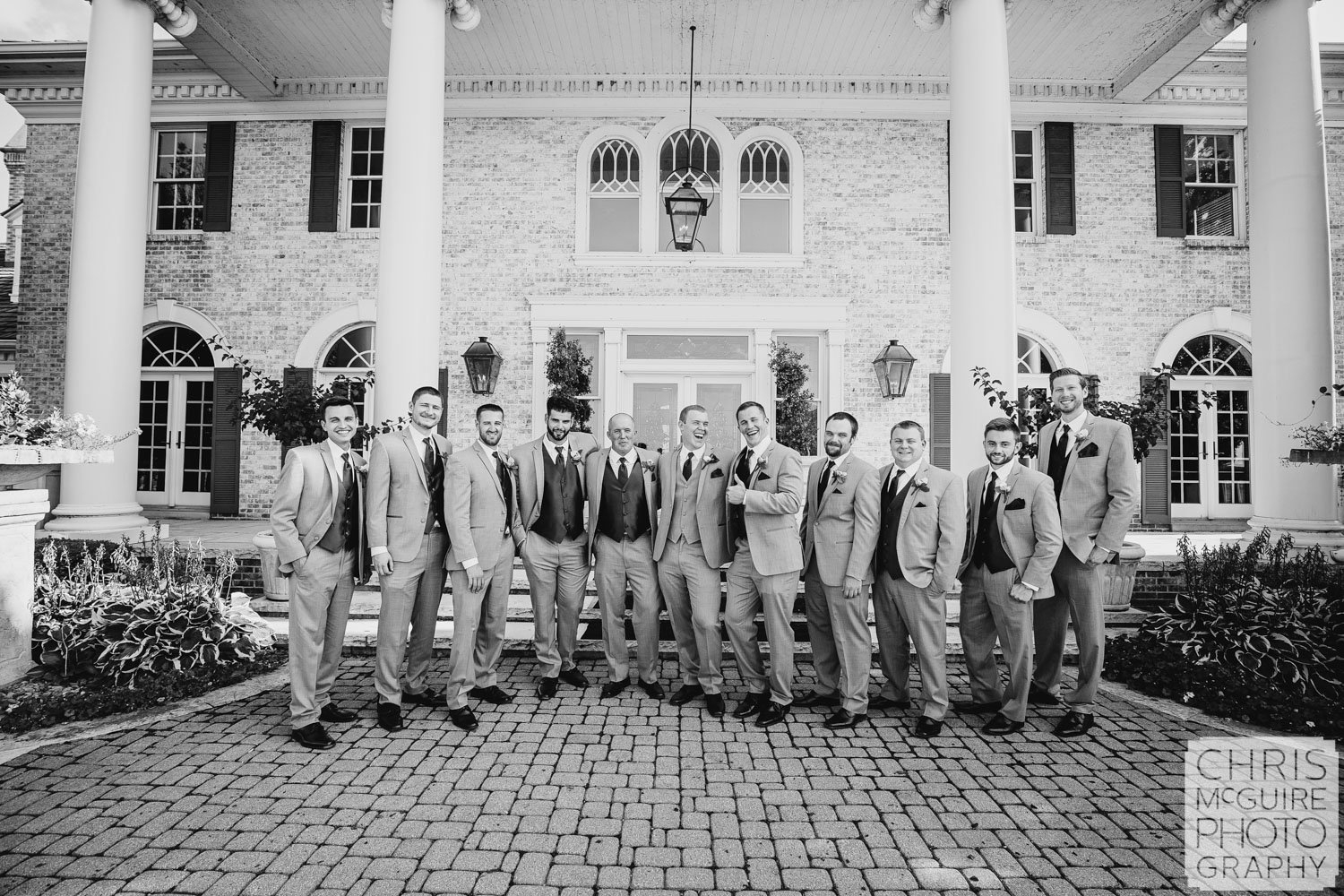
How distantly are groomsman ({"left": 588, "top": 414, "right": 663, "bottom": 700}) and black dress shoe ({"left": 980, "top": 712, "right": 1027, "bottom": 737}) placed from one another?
6.58ft

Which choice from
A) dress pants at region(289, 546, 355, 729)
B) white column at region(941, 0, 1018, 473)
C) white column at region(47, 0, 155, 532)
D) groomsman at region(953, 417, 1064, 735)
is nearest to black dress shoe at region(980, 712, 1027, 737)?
groomsman at region(953, 417, 1064, 735)

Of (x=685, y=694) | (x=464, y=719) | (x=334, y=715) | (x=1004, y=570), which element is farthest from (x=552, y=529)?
(x=1004, y=570)

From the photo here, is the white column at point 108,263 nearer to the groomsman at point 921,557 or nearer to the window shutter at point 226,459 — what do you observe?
the window shutter at point 226,459

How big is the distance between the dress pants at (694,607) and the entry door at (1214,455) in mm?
9282

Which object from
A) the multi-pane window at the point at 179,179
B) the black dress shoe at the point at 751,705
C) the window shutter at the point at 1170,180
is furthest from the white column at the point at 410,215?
the window shutter at the point at 1170,180

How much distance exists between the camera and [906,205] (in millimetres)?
10430

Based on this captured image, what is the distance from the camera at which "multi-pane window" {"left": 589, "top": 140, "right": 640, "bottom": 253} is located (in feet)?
35.0

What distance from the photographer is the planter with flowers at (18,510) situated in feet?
15.1

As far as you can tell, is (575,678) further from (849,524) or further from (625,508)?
(849,524)

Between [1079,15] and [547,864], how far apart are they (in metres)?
10.8

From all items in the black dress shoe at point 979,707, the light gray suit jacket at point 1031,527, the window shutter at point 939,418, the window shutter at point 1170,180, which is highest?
the window shutter at point 1170,180

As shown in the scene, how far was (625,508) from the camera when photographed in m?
4.80

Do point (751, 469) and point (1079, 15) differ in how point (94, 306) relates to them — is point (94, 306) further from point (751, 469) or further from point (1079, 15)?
point (1079, 15)

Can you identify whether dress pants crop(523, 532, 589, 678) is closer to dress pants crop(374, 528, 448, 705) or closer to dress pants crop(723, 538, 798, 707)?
dress pants crop(374, 528, 448, 705)
